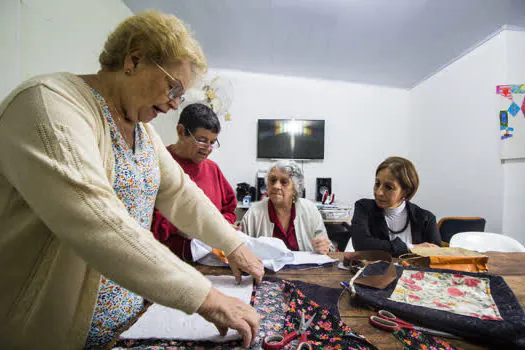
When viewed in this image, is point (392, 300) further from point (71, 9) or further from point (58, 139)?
point (71, 9)

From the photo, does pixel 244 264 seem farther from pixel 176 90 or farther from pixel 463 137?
pixel 463 137

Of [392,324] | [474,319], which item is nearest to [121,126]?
[392,324]

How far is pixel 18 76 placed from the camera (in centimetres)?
144

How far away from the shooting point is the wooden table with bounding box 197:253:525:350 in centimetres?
66

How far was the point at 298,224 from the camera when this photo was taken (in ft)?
6.56

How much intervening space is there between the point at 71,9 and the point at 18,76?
2.80ft

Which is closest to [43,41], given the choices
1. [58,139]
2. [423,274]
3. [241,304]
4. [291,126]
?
[58,139]

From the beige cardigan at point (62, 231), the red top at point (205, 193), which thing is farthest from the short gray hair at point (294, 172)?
the beige cardigan at point (62, 231)

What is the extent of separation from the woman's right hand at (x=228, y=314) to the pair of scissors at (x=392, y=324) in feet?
1.21

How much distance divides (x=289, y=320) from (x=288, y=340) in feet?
0.30

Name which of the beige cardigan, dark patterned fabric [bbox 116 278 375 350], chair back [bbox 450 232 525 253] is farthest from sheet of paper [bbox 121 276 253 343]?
chair back [bbox 450 232 525 253]

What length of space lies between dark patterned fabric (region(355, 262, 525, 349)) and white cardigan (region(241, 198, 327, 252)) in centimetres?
112

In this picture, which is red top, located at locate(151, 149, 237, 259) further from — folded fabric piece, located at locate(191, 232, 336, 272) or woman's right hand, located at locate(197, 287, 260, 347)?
woman's right hand, located at locate(197, 287, 260, 347)

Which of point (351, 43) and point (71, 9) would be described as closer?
point (71, 9)
